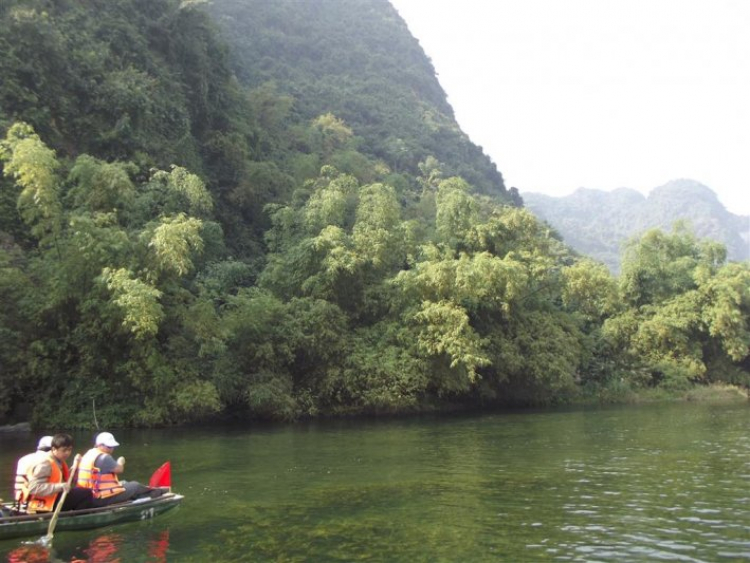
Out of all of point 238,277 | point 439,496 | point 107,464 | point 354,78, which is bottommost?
point 439,496

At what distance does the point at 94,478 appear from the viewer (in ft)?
37.2

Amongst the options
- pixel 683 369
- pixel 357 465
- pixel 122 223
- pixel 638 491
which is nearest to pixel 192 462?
pixel 357 465

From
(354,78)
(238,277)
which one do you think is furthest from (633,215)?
(238,277)

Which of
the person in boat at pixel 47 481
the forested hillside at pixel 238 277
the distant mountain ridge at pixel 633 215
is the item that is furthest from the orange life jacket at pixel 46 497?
the distant mountain ridge at pixel 633 215

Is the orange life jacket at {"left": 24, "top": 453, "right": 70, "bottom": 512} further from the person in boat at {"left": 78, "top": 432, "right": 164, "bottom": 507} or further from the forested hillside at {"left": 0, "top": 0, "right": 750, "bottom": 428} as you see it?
the forested hillside at {"left": 0, "top": 0, "right": 750, "bottom": 428}

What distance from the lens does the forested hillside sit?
84.9ft

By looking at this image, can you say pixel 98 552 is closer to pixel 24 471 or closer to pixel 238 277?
pixel 24 471

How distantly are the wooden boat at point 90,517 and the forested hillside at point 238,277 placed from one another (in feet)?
43.1

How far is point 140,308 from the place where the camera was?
937 inches

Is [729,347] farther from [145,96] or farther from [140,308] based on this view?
[145,96]

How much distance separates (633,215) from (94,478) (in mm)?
176250

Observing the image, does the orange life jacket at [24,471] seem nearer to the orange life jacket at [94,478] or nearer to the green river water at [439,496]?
the green river water at [439,496]

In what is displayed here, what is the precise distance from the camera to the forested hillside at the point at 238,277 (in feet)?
84.9

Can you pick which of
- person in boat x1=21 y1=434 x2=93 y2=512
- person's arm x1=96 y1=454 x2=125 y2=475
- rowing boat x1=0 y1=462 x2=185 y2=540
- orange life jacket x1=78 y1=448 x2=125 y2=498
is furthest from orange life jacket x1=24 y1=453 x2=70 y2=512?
person's arm x1=96 y1=454 x2=125 y2=475
